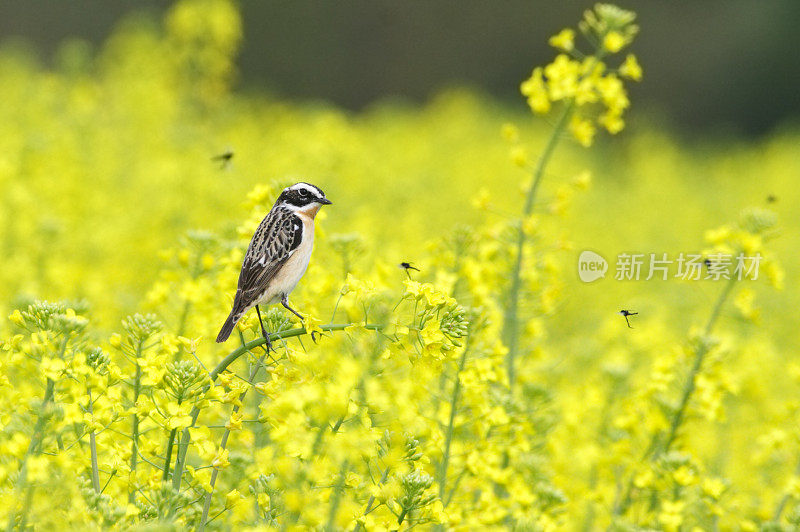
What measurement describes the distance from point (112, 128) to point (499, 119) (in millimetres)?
11419

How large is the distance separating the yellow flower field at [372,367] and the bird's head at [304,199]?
25 cm

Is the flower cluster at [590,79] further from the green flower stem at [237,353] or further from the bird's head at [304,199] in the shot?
the green flower stem at [237,353]

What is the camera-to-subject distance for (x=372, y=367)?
5.94 ft

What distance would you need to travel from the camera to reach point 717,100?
22.8 m

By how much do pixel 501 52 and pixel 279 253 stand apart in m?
21.4

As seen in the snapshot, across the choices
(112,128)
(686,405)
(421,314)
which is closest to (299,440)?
(421,314)

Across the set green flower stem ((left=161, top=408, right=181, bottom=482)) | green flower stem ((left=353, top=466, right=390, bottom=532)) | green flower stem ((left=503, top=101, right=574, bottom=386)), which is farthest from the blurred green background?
green flower stem ((left=161, top=408, right=181, bottom=482))

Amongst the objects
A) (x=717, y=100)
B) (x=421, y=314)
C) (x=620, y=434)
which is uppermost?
(x=717, y=100)

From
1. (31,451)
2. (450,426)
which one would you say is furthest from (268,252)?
(450,426)

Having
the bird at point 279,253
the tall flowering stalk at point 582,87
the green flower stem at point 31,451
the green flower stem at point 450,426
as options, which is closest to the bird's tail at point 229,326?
the bird at point 279,253

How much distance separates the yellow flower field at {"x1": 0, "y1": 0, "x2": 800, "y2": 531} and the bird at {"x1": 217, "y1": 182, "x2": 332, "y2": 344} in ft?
0.42

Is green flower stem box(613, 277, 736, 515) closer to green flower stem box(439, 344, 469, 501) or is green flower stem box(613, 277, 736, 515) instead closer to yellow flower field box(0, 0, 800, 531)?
yellow flower field box(0, 0, 800, 531)

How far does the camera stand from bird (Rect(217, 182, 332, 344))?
1.92 meters

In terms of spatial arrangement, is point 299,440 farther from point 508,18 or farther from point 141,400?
point 508,18
